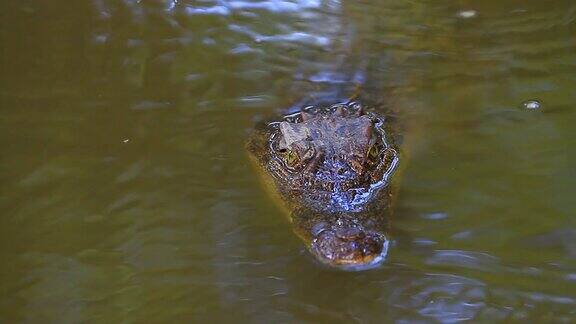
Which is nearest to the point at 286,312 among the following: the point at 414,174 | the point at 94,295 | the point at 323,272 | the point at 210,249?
the point at 323,272

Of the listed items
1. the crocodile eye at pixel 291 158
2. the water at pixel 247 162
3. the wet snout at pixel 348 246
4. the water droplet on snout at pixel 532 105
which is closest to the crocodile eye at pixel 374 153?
the water at pixel 247 162

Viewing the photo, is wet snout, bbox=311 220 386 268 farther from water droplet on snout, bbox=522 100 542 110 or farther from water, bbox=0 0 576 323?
water droplet on snout, bbox=522 100 542 110

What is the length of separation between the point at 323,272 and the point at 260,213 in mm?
497

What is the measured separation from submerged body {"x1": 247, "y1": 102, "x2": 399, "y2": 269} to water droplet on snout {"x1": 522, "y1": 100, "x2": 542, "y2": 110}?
30.8 inches

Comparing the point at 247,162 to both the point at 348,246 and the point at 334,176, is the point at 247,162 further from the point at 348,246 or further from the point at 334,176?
the point at 348,246

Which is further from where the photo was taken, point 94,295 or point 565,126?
point 565,126

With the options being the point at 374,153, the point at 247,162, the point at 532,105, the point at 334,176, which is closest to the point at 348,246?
the point at 334,176

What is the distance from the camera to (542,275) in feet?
9.72

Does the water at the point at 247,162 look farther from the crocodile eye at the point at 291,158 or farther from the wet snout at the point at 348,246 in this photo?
the crocodile eye at the point at 291,158

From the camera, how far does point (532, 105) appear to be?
3803 millimetres

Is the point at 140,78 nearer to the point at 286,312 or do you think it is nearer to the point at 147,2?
the point at 147,2

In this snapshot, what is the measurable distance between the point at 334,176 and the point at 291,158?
0.92 feet

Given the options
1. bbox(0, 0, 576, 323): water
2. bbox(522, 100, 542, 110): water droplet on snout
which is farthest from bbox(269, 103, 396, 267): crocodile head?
bbox(522, 100, 542, 110): water droplet on snout

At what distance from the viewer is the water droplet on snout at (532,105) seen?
3.78m
